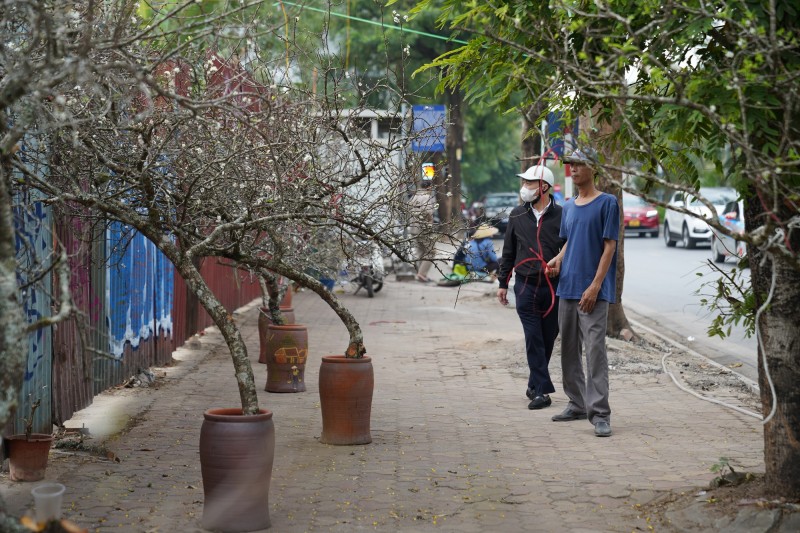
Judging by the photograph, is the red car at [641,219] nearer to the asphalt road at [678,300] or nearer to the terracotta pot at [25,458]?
the asphalt road at [678,300]

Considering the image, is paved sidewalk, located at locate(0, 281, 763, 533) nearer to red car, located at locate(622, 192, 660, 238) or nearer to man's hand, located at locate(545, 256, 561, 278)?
man's hand, located at locate(545, 256, 561, 278)

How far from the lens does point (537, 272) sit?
923 cm

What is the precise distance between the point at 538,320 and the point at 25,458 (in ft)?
15.0

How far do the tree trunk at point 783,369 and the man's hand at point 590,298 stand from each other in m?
2.47

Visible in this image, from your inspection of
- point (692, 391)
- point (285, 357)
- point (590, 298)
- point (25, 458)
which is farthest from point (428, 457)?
point (692, 391)

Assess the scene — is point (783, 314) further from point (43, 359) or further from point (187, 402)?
point (187, 402)

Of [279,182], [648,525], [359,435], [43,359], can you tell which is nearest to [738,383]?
[359,435]

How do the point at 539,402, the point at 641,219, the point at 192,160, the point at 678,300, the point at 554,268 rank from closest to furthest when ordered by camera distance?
the point at 192,160 → the point at 554,268 → the point at 539,402 → the point at 678,300 → the point at 641,219

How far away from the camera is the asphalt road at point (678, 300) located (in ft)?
45.1

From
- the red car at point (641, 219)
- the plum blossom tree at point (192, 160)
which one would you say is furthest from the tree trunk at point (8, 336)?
the red car at point (641, 219)

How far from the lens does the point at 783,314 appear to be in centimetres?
545

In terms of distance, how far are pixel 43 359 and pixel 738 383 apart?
6891mm

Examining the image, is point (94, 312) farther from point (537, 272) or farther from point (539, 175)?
point (539, 175)

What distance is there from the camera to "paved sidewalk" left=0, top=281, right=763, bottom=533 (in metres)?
5.97
